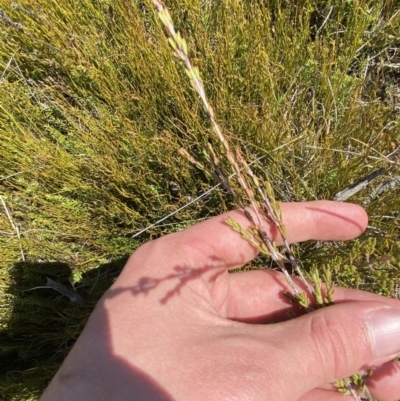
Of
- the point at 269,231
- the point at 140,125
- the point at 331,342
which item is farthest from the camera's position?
the point at 140,125

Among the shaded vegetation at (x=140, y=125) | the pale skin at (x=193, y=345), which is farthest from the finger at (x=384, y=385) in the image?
the shaded vegetation at (x=140, y=125)

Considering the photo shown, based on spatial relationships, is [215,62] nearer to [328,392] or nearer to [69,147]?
[69,147]

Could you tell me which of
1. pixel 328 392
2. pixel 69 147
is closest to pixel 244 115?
pixel 69 147

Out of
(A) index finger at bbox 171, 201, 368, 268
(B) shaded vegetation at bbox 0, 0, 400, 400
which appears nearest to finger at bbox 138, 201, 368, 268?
(A) index finger at bbox 171, 201, 368, 268

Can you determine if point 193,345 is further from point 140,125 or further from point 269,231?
point 140,125

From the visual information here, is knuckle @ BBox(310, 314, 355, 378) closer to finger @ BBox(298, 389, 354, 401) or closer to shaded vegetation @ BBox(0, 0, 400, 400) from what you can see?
finger @ BBox(298, 389, 354, 401)

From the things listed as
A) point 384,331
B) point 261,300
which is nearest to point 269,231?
point 261,300
